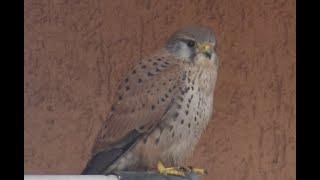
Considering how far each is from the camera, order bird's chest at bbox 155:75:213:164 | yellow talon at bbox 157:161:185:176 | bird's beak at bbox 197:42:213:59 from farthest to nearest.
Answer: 1. bird's beak at bbox 197:42:213:59
2. bird's chest at bbox 155:75:213:164
3. yellow talon at bbox 157:161:185:176

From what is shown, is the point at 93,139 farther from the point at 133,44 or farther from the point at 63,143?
the point at 133,44

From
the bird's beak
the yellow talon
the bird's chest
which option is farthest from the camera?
the bird's beak

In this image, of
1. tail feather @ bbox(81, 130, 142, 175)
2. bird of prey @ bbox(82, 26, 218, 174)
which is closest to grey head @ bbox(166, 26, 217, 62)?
bird of prey @ bbox(82, 26, 218, 174)

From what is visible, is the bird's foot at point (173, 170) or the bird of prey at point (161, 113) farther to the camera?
the bird of prey at point (161, 113)

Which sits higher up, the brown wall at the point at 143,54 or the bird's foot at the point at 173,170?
the brown wall at the point at 143,54

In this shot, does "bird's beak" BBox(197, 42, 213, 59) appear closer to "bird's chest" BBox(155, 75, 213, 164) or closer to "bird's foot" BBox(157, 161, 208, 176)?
"bird's chest" BBox(155, 75, 213, 164)

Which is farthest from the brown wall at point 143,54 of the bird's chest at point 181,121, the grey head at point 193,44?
the bird's chest at point 181,121

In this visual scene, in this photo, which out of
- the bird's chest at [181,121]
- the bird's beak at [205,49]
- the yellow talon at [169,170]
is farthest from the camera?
the bird's beak at [205,49]

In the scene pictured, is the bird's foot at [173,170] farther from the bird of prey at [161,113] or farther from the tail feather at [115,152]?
the tail feather at [115,152]

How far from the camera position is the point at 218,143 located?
2682 millimetres

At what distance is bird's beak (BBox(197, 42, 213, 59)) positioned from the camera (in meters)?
2.47

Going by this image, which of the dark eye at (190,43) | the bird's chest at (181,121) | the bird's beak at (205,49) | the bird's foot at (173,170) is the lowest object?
the bird's foot at (173,170)

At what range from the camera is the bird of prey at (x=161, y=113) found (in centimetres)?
236
